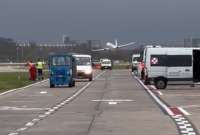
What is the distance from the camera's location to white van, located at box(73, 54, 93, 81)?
198ft

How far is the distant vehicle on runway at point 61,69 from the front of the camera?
47.5m

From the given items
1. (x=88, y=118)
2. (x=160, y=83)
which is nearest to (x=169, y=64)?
(x=160, y=83)

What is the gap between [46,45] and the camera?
17800 centimetres

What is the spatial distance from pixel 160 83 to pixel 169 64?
1231mm

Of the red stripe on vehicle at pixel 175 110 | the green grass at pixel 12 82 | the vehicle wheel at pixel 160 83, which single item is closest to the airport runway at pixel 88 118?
the red stripe on vehicle at pixel 175 110

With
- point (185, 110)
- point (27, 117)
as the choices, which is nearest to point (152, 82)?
point (185, 110)

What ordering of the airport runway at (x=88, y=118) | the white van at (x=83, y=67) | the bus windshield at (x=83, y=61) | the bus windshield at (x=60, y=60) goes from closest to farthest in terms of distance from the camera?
the airport runway at (x=88, y=118) < the bus windshield at (x=60, y=60) < the white van at (x=83, y=67) < the bus windshield at (x=83, y=61)

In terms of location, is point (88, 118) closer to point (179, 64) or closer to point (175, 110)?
point (175, 110)

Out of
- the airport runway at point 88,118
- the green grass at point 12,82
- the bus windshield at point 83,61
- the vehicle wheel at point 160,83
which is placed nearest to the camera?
the airport runway at point 88,118

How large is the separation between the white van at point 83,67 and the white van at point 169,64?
16.8 metres

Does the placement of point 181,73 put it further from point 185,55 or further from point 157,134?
point 157,134

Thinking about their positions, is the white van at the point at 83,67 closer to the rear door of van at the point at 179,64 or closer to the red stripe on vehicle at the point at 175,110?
the rear door of van at the point at 179,64

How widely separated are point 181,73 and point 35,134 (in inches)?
1082

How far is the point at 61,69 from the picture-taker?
1879 inches
